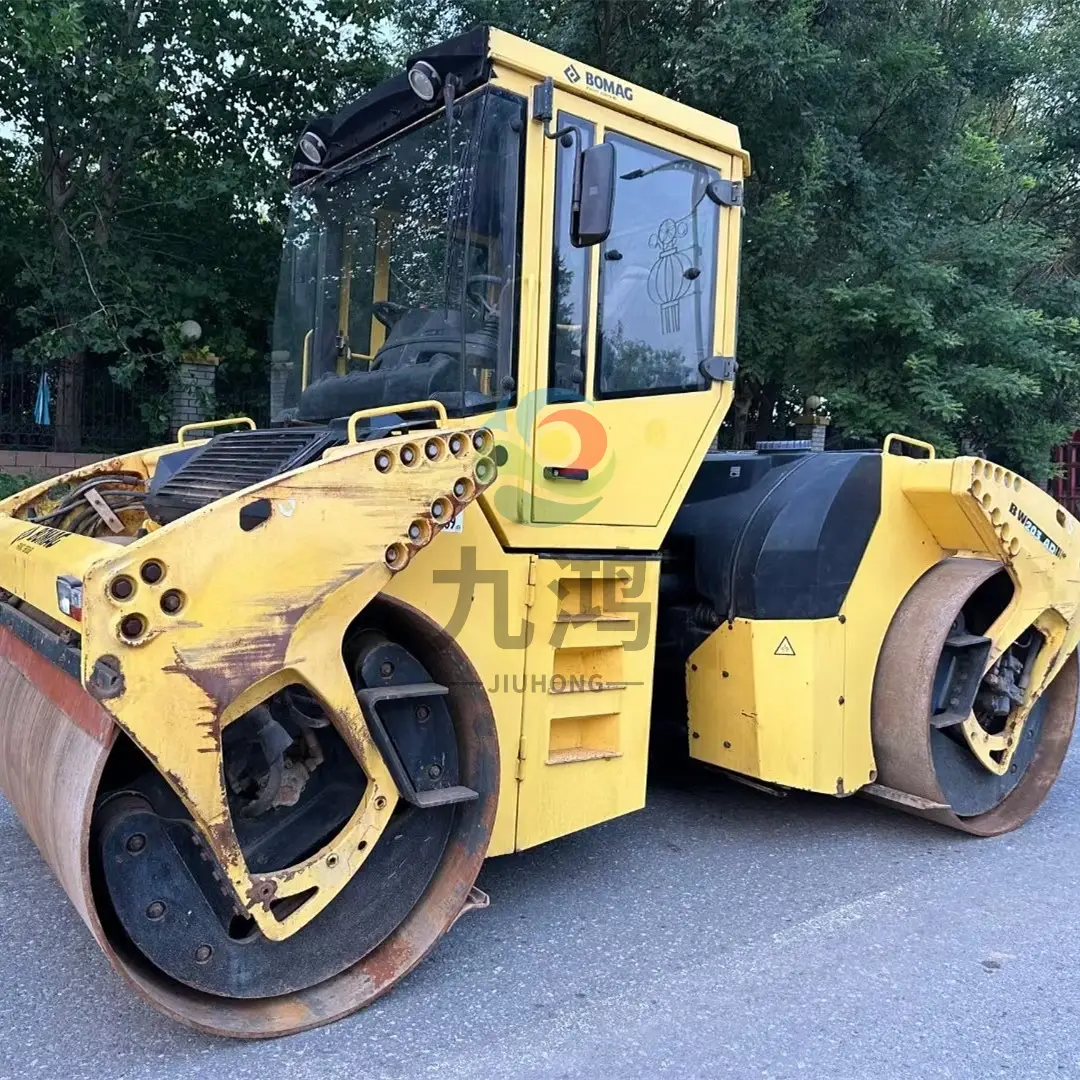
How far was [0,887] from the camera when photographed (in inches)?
125

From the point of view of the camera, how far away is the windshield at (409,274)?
283 cm

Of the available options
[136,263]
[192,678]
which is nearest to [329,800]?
[192,678]

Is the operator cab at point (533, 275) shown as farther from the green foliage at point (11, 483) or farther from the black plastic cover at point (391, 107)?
the green foliage at point (11, 483)

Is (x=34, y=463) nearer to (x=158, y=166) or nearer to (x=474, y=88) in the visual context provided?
(x=158, y=166)

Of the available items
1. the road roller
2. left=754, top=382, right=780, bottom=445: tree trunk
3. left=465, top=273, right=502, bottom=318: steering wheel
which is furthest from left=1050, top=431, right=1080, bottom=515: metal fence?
left=465, top=273, right=502, bottom=318: steering wheel

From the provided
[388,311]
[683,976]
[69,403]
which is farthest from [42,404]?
[683,976]

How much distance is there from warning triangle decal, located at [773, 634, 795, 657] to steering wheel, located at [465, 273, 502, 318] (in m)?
1.54

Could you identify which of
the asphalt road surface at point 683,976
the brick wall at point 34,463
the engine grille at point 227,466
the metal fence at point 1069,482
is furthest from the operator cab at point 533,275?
the metal fence at point 1069,482

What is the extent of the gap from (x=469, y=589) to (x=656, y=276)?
132 centimetres

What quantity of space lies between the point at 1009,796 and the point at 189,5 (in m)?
9.03

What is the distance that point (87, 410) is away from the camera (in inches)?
375

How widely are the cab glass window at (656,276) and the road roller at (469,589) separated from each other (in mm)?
13

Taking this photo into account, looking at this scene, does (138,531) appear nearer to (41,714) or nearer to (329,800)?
(41,714)

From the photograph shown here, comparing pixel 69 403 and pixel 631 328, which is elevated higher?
pixel 631 328
